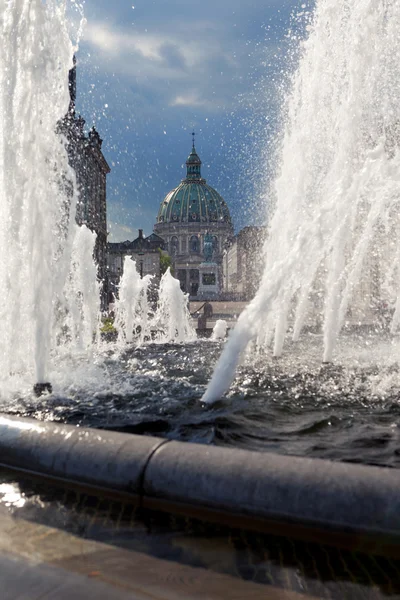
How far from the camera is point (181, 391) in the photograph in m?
6.58

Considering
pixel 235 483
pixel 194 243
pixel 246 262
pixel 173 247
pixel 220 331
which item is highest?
pixel 194 243

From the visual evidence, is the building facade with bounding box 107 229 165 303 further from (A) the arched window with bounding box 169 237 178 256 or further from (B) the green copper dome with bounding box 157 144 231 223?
(B) the green copper dome with bounding box 157 144 231 223

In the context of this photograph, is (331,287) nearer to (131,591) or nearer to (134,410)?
(134,410)

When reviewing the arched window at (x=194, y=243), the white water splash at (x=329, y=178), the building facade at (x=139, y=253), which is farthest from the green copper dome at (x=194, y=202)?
the white water splash at (x=329, y=178)

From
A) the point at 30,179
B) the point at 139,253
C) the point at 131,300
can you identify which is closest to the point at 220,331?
the point at 131,300

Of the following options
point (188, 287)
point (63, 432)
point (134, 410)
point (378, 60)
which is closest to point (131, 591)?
point (63, 432)

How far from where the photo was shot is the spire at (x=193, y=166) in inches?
5935

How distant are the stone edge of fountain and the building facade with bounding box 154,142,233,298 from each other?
460 feet

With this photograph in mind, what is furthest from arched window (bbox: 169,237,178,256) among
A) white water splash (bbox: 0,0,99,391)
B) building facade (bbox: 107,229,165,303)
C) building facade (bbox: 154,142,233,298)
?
white water splash (bbox: 0,0,99,391)

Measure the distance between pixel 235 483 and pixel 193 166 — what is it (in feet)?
500

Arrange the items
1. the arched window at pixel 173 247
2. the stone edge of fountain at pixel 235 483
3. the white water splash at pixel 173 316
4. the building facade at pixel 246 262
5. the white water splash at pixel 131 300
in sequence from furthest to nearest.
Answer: the arched window at pixel 173 247 < the building facade at pixel 246 262 < the white water splash at pixel 131 300 < the white water splash at pixel 173 316 < the stone edge of fountain at pixel 235 483

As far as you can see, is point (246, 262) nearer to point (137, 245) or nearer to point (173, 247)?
point (137, 245)

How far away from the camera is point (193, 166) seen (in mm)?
150875

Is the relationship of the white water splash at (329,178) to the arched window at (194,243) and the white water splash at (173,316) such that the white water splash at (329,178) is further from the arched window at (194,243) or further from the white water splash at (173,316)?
the arched window at (194,243)
